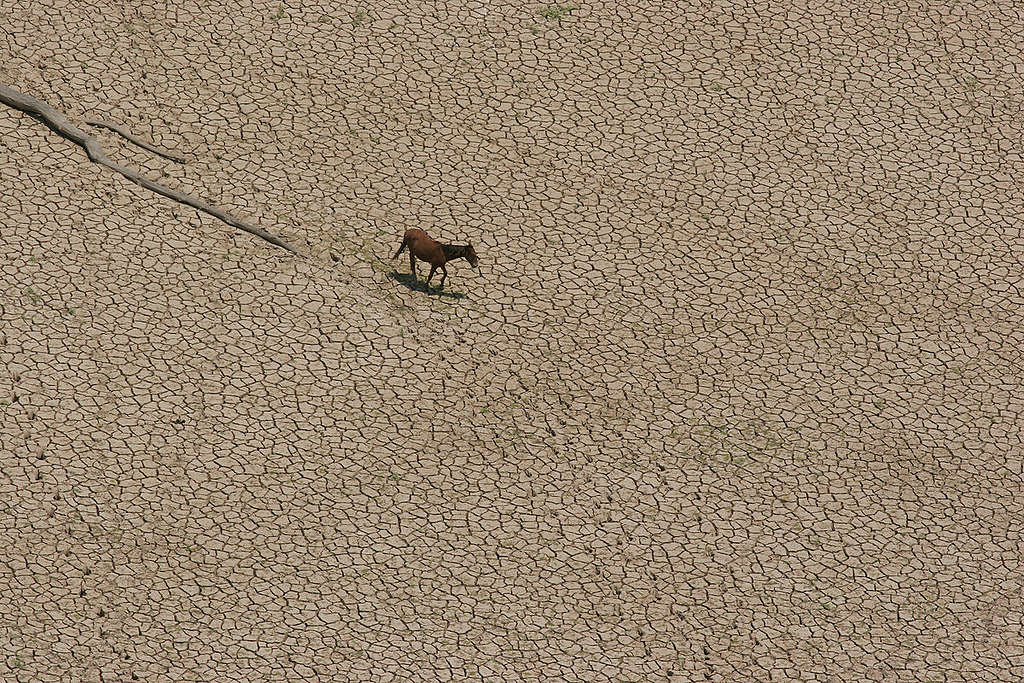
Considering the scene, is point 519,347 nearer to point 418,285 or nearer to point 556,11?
point 418,285

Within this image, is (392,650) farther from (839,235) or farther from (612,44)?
(612,44)

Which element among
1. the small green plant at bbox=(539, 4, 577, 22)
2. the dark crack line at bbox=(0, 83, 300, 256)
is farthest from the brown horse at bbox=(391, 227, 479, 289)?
the small green plant at bbox=(539, 4, 577, 22)

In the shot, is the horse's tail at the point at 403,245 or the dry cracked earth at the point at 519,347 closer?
the dry cracked earth at the point at 519,347

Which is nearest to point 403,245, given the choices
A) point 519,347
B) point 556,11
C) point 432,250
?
point 432,250

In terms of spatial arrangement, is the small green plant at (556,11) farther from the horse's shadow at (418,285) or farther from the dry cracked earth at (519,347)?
the horse's shadow at (418,285)

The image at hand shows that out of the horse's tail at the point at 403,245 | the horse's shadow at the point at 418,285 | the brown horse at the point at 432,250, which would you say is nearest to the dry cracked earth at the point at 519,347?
the horse's shadow at the point at 418,285

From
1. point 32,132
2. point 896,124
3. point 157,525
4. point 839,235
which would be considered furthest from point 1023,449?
point 32,132
